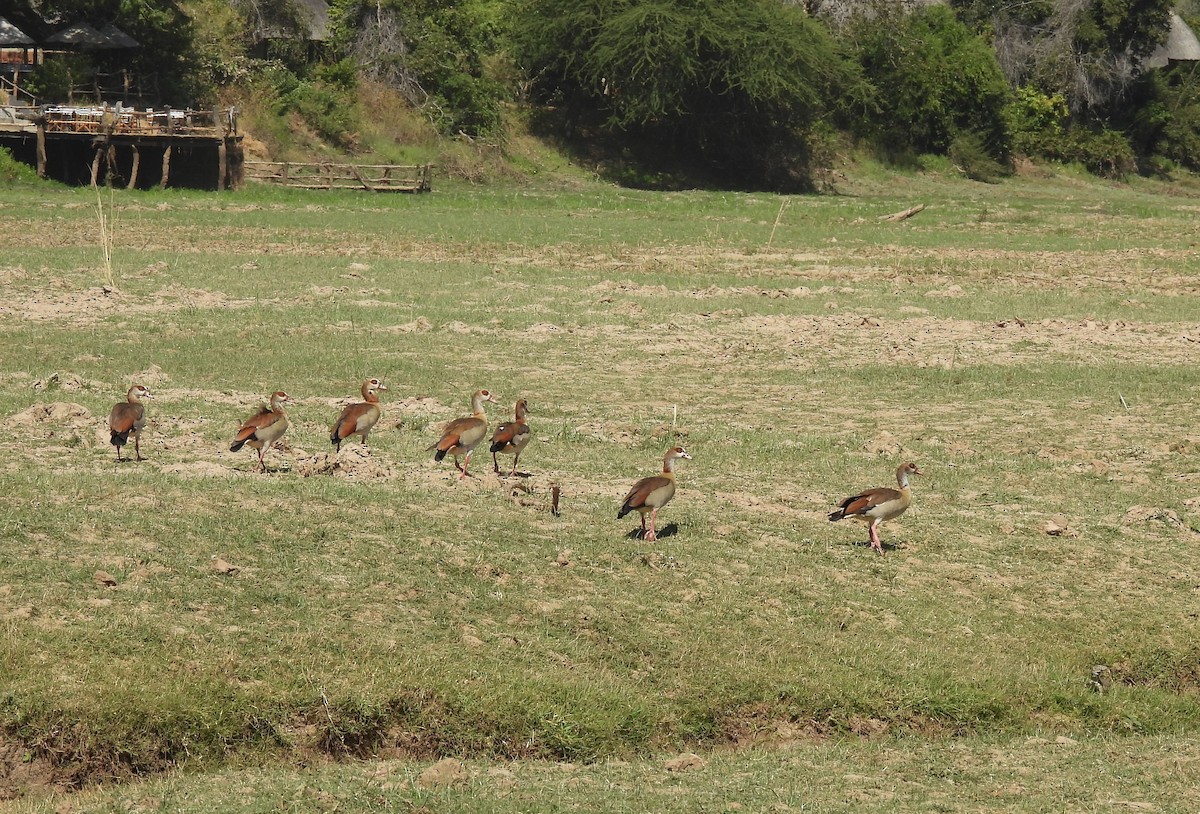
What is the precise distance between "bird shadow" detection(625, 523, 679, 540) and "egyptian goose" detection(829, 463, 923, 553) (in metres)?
1.42

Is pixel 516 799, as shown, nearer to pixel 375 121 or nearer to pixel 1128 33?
pixel 375 121

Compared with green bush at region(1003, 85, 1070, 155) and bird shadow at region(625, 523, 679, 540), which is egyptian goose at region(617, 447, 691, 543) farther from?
green bush at region(1003, 85, 1070, 155)

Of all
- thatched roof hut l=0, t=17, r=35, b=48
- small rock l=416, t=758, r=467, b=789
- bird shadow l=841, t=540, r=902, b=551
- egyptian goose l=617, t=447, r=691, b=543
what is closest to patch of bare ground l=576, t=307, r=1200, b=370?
bird shadow l=841, t=540, r=902, b=551

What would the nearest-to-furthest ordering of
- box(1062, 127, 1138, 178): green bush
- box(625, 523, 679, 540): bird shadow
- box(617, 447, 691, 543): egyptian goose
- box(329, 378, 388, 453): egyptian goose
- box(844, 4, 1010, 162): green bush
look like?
box(617, 447, 691, 543): egyptian goose, box(625, 523, 679, 540): bird shadow, box(329, 378, 388, 453): egyptian goose, box(844, 4, 1010, 162): green bush, box(1062, 127, 1138, 178): green bush

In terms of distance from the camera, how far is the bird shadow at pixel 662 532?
44.4 feet

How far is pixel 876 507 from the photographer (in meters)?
13.3

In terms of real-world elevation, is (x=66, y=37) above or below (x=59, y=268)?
above

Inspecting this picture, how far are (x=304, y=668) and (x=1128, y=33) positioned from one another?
260ft

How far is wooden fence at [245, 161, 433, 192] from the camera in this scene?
177ft

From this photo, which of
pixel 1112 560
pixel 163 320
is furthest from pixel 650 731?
pixel 163 320

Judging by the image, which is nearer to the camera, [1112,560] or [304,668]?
[304,668]

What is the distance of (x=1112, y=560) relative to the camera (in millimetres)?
13844

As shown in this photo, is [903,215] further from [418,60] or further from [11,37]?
[11,37]

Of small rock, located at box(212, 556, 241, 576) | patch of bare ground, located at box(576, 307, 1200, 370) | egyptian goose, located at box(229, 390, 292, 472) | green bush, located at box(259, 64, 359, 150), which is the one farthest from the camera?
green bush, located at box(259, 64, 359, 150)
